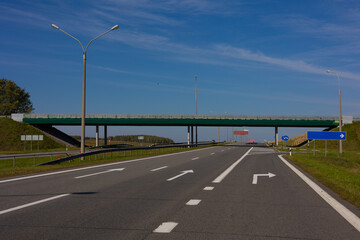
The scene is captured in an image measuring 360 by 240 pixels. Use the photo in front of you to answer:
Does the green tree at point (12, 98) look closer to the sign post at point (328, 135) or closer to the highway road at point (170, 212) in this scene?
the sign post at point (328, 135)

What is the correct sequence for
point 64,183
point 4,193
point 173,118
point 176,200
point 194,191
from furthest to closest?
point 173,118, point 64,183, point 194,191, point 4,193, point 176,200

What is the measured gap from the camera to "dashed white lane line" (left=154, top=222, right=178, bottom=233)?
536 cm

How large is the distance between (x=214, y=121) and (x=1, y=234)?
6255 cm

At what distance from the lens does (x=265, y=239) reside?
500 cm

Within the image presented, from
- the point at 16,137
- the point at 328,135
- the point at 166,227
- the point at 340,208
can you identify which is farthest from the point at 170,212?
the point at 16,137

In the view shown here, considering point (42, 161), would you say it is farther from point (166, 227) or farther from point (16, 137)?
point (16, 137)

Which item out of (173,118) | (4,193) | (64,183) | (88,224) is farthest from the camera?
(173,118)

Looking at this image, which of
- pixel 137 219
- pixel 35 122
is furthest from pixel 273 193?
pixel 35 122

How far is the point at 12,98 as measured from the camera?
96.7 meters

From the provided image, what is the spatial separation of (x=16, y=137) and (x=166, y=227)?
65.4 metres

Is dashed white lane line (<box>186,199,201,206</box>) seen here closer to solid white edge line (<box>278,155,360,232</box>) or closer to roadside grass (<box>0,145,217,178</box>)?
solid white edge line (<box>278,155,360,232</box>)

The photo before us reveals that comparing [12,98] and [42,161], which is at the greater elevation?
[12,98]

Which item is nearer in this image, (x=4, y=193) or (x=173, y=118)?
(x=4, y=193)

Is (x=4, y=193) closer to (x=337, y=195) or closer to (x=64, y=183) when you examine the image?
(x=64, y=183)
